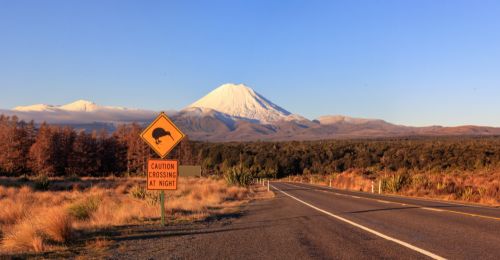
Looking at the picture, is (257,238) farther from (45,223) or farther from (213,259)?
(45,223)

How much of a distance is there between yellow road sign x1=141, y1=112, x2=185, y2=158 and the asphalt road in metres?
2.14

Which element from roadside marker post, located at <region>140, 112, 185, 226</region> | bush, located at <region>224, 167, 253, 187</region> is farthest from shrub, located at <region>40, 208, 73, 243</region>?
bush, located at <region>224, 167, 253, 187</region>

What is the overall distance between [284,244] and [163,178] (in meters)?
4.77

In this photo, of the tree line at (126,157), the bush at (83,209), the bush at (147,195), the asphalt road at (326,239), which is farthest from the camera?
the tree line at (126,157)

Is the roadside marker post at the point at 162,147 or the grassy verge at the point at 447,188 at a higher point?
the roadside marker post at the point at 162,147

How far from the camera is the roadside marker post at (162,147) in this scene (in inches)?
490

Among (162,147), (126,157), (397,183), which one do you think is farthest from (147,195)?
(126,157)

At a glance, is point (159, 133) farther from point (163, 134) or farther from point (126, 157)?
point (126, 157)

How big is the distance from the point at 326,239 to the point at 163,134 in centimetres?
537

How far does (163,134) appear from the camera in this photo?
12586 mm

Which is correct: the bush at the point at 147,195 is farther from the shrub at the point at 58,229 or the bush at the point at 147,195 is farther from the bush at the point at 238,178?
the bush at the point at 238,178

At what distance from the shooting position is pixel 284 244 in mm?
9055

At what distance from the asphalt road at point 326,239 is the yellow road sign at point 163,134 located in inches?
84.2

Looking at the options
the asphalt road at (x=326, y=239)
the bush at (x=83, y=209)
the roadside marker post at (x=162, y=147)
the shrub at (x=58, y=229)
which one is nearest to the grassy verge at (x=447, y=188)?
the asphalt road at (x=326, y=239)
